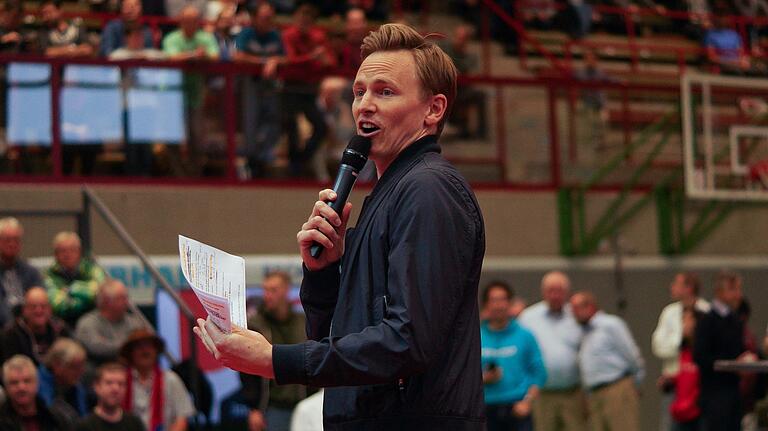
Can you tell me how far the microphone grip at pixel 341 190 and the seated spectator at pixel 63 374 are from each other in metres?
5.66

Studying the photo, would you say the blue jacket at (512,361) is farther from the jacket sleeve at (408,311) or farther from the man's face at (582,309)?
the jacket sleeve at (408,311)

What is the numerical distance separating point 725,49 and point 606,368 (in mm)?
8184

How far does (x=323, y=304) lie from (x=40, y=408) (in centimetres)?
512

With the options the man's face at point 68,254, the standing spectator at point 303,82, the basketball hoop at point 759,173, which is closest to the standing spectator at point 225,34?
the standing spectator at point 303,82

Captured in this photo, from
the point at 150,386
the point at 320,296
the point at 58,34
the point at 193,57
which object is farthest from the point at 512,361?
the point at 320,296

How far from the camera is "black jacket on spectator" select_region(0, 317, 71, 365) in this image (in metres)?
8.84

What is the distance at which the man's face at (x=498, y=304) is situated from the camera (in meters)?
10.3

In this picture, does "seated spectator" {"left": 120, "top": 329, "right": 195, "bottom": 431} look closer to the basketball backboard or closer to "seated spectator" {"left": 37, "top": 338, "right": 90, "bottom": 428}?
"seated spectator" {"left": 37, "top": 338, "right": 90, "bottom": 428}

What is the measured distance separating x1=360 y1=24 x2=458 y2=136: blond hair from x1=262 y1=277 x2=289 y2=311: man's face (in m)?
6.71

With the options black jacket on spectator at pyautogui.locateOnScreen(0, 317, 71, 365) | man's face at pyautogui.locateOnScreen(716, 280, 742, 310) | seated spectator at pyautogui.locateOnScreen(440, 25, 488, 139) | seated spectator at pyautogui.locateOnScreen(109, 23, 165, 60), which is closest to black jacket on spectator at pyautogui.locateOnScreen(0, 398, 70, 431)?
black jacket on spectator at pyautogui.locateOnScreen(0, 317, 71, 365)

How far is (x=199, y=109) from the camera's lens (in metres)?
11.8

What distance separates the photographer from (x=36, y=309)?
8.92 meters

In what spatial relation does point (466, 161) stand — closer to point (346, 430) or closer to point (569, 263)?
point (569, 263)

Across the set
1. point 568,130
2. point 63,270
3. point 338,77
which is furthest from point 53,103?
point 568,130
